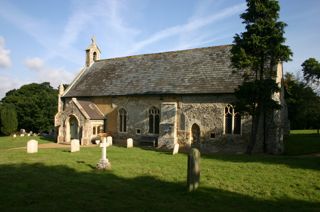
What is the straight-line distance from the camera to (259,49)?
1936cm

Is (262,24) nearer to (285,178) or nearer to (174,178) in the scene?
(285,178)

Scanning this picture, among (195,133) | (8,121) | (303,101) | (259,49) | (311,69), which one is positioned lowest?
(195,133)

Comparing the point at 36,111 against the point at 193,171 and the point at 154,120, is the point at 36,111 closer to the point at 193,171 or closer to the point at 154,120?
the point at 154,120

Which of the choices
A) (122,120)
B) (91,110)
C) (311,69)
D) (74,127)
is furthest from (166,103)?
(311,69)

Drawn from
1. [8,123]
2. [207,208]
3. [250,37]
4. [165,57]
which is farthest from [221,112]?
[8,123]

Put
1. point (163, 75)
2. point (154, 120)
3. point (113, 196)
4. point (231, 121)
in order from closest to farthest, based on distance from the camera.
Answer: point (113, 196)
point (231, 121)
point (154, 120)
point (163, 75)

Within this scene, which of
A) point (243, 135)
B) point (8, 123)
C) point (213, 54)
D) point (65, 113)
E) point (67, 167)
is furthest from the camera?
point (8, 123)

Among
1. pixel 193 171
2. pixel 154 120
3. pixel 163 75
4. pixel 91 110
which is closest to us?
pixel 193 171

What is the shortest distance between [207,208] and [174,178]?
13.0ft

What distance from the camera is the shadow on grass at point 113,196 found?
8.34 m

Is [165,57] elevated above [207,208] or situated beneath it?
elevated above

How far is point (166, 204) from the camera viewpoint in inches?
340

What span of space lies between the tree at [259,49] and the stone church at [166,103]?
2.40m

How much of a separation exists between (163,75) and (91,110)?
8.46 meters
